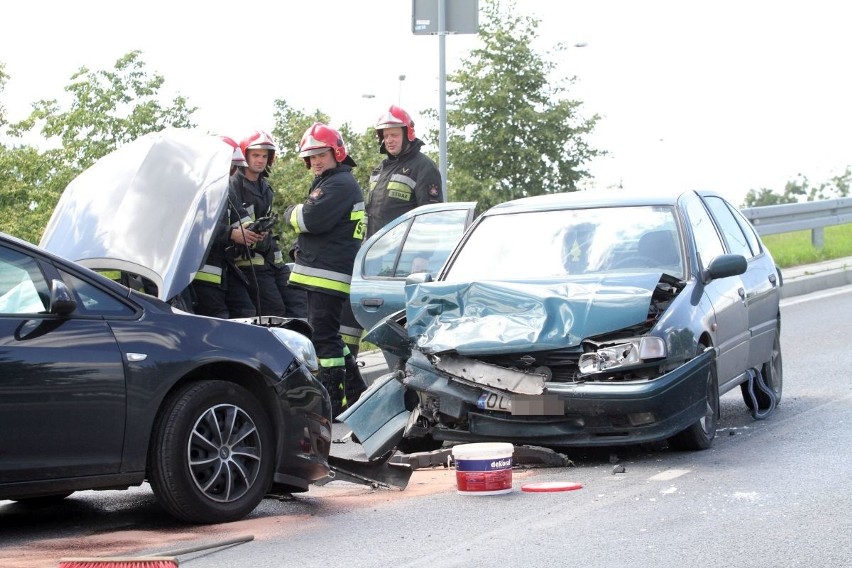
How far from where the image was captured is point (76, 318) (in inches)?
251

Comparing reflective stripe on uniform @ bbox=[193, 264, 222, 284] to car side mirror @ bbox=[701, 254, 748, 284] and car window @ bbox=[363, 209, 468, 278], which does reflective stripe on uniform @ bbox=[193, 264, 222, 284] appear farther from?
car side mirror @ bbox=[701, 254, 748, 284]

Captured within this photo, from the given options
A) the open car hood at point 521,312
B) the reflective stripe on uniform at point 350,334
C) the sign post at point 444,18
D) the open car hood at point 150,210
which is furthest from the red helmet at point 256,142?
the sign post at point 444,18

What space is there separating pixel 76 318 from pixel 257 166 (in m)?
5.16

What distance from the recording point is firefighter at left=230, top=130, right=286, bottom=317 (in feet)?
37.2

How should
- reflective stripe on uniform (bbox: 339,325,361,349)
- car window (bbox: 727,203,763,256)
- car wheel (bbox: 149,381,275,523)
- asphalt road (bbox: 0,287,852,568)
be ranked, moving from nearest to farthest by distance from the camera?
asphalt road (bbox: 0,287,852,568), car wheel (bbox: 149,381,275,523), car window (bbox: 727,203,763,256), reflective stripe on uniform (bbox: 339,325,361,349)

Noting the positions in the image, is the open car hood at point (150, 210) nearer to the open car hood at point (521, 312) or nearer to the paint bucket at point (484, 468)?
the open car hood at point (521, 312)

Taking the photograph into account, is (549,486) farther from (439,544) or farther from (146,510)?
(146,510)

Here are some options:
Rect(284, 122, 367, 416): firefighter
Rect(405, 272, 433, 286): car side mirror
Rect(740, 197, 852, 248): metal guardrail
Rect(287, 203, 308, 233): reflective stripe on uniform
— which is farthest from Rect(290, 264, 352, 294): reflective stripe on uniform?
Rect(740, 197, 852, 248): metal guardrail

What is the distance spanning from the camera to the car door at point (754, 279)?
9758 millimetres

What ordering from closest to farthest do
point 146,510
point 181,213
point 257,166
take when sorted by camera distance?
point 146,510, point 181,213, point 257,166

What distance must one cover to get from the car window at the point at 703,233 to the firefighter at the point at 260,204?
3484mm

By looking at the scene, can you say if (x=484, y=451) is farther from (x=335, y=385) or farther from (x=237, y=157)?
(x=237, y=157)

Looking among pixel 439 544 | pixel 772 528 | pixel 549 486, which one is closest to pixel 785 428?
pixel 549 486

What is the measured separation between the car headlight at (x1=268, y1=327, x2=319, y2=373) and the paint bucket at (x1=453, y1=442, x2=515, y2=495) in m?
0.89
